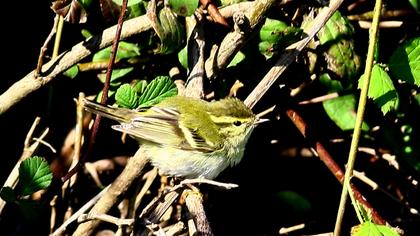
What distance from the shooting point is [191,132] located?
3395mm

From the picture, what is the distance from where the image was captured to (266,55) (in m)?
3.18

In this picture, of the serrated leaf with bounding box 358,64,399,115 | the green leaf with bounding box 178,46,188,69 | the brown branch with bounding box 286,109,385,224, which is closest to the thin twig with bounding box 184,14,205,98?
the green leaf with bounding box 178,46,188,69

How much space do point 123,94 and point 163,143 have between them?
39 centimetres

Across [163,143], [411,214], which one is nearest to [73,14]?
[163,143]

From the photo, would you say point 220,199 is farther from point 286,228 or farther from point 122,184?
point 122,184

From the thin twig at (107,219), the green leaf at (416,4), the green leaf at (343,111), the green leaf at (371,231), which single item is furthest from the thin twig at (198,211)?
the green leaf at (416,4)

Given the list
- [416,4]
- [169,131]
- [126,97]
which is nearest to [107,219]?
[126,97]

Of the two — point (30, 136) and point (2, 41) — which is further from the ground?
point (2, 41)

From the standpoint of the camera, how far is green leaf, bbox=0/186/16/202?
2.99 m

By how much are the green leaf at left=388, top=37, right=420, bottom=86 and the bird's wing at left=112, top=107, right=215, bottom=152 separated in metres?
0.91

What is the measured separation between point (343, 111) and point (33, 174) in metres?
1.49

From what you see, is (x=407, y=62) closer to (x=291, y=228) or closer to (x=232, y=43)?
(x=232, y=43)

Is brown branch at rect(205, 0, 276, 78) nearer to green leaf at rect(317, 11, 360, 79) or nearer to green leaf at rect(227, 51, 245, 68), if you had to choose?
green leaf at rect(227, 51, 245, 68)

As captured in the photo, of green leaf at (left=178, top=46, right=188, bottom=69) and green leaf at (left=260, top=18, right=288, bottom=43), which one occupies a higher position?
green leaf at (left=260, top=18, right=288, bottom=43)
